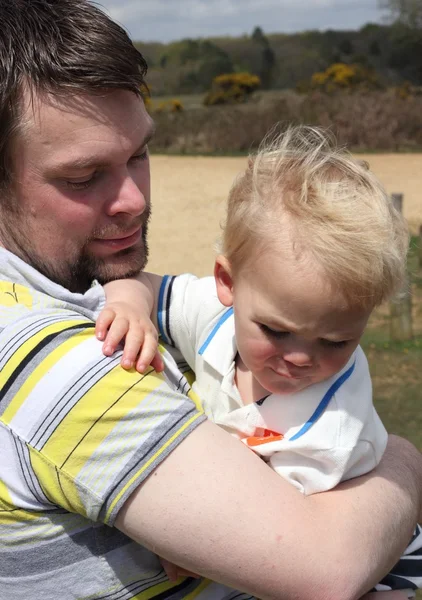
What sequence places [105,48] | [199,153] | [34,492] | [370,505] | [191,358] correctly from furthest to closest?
[199,153] < [191,358] < [105,48] < [370,505] < [34,492]

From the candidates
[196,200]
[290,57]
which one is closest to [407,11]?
[290,57]

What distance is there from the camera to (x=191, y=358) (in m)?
2.45

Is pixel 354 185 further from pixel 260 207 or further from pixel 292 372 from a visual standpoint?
pixel 292 372

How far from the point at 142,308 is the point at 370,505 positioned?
0.76 meters

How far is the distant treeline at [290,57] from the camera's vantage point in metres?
50.0

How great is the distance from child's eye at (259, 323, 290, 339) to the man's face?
1.50 ft

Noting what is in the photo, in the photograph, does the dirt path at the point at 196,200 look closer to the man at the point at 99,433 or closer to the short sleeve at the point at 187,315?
the short sleeve at the point at 187,315

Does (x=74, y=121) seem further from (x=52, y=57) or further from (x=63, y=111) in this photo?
(x=52, y=57)

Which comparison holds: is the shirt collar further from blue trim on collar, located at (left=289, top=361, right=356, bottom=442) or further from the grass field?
the grass field

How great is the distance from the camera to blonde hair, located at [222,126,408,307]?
1.90 meters

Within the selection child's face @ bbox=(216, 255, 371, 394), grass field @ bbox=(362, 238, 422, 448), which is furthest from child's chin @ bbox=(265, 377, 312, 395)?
grass field @ bbox=(362, 238, 422, 448)

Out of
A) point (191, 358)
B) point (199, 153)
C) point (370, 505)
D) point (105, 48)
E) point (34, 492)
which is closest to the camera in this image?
point (34, 492)

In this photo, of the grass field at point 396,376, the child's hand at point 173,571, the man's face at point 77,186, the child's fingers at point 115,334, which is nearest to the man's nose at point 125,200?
the man's face at point 77,186

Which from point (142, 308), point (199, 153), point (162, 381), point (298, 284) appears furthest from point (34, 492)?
point (199, 153)
